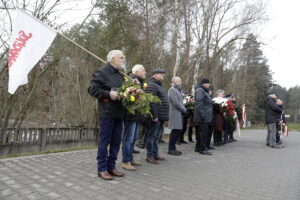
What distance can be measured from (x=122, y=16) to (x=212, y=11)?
5051 mm

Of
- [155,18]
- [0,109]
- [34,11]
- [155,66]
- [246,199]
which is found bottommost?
[246,199]

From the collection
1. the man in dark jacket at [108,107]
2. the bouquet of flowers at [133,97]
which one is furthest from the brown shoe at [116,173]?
the bouquet of flowers at [133,97]

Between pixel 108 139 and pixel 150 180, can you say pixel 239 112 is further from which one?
pixel 108 139

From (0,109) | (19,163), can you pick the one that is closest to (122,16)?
(0,109)

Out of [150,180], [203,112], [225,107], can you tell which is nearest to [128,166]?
[150,180]

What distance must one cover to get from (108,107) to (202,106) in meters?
3.60

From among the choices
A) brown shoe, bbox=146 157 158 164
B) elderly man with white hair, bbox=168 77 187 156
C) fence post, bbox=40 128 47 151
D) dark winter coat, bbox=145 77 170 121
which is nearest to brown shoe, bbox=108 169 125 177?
brown shoe, bbox=146 157 158 164

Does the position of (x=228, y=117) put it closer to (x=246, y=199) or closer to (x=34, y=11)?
(x=246, y=199)

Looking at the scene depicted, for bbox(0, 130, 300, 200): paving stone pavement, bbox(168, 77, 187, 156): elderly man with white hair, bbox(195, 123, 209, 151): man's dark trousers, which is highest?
bbox(168, 77, 187, 156): elderly man with white hair

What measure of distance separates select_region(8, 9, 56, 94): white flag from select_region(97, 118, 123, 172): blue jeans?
Result: 57.3 inches

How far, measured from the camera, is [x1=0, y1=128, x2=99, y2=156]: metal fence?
755cm

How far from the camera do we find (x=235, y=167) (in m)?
5.55

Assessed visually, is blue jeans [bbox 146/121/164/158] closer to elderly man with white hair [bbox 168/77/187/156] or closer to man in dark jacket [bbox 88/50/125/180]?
elderly man with white hair [bbox 168/77/187/156]

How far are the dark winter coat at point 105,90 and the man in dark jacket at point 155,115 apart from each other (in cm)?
139
